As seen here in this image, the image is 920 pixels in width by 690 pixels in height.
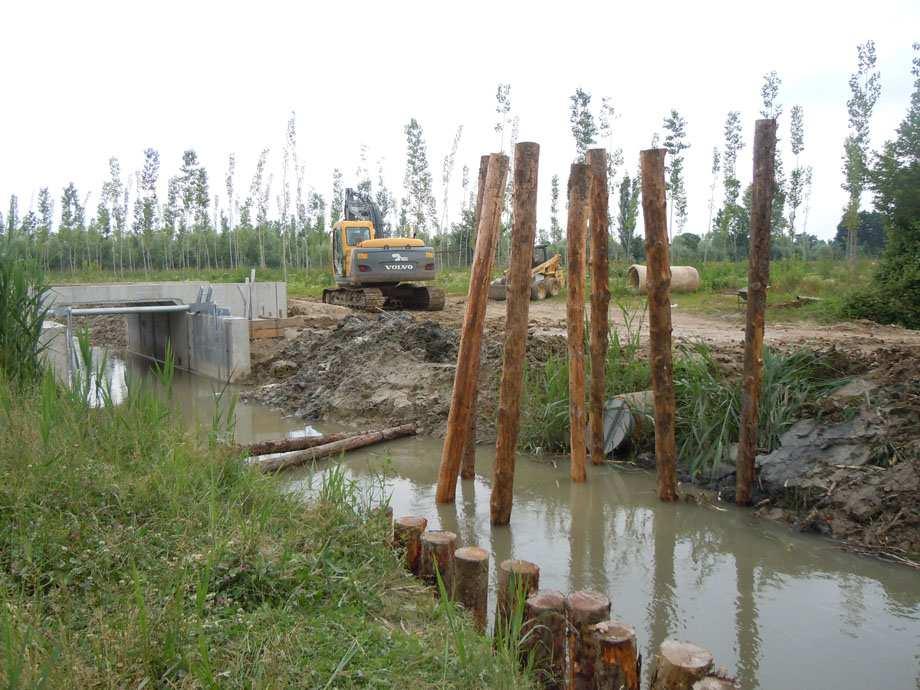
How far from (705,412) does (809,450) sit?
42.5 inches

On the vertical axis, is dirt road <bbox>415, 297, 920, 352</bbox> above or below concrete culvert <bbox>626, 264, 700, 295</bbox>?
below

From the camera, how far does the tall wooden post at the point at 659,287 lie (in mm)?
6098

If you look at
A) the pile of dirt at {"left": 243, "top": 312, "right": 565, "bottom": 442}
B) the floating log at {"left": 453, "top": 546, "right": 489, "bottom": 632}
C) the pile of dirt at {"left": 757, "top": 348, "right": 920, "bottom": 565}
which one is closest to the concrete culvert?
the pile of dirt at {"left": 243, "top": 312, "right": 565, "bottom": 442}

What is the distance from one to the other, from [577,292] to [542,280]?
15.8 metres

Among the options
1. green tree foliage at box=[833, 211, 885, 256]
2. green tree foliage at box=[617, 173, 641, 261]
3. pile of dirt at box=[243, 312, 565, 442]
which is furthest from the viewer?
green tree foliage at box=[833, 211, 885, 256]

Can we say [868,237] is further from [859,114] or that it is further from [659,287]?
[659,287]

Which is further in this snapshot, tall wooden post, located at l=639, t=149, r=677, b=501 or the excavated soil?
tall wooden post, located at l=639, t=149, r=677, b=501

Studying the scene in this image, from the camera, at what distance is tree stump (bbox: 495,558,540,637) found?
3.75 meters

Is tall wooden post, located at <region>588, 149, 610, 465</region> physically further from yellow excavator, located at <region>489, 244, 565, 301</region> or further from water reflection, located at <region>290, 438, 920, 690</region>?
yellow excavator, located at <region>489, 244, 565, 301</region>

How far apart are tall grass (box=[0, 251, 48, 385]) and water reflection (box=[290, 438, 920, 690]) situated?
91.9 inches

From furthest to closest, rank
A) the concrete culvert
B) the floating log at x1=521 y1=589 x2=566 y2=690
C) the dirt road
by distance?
the concrete culvert
the dirt road
the floating log at x1=521 y1=589 x2=566 y2=690

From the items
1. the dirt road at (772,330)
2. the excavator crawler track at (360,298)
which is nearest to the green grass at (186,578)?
the dirt road at (772,330)

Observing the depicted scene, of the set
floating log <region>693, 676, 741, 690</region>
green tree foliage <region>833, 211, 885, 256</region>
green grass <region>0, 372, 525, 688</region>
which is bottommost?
floating log <region>693, 676, 741, 690</region>

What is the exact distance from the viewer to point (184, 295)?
17469 millimetres
